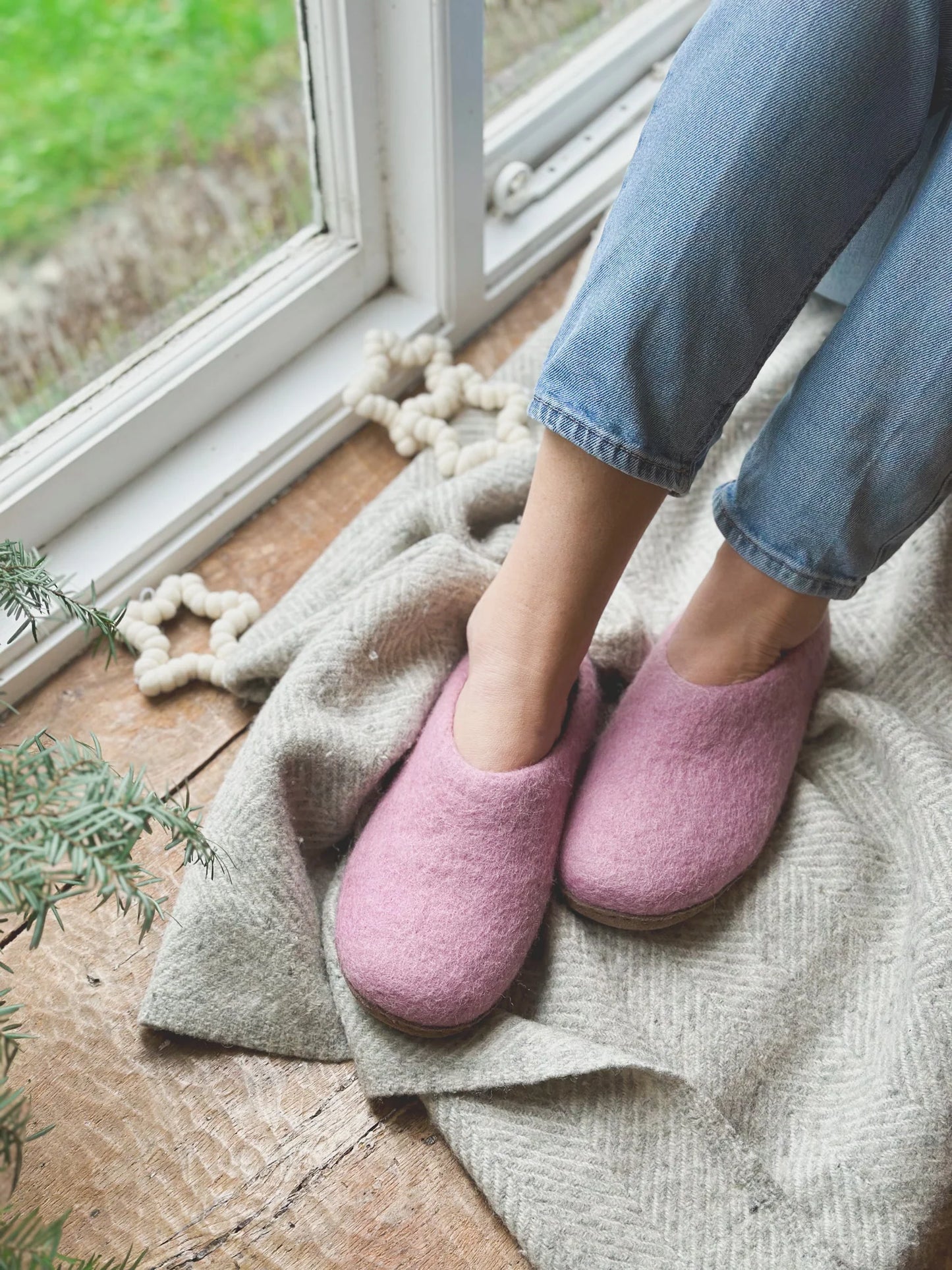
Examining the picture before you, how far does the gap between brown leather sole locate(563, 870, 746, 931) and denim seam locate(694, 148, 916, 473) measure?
0.85 ft

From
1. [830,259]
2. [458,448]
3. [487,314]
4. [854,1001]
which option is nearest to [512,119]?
[487,314]

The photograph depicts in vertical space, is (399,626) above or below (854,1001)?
above

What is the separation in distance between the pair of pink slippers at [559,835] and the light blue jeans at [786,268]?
0.48 feet

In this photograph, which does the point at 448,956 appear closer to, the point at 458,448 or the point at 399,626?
the point at 399,626

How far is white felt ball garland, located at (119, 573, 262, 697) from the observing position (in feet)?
2.71

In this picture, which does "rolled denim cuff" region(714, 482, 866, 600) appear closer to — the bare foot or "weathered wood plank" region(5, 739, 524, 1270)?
the bare foot

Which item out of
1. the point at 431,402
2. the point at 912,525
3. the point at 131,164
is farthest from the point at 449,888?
the point at 131,164

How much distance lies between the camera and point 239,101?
1.14m

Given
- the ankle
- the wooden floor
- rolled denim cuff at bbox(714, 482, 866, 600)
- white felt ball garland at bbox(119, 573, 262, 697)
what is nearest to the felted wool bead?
white felt ball garland at bbox(119, 573, 262, 697)

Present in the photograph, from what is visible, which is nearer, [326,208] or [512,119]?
[326,208]

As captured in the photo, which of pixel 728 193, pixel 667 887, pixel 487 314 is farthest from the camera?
pixel 487 314

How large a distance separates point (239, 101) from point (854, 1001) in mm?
988

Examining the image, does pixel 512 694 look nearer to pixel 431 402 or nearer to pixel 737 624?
pixel 737 624

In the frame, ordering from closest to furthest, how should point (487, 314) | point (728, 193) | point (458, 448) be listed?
point (728, 193)
point (458, 448)
point (487, 314)
